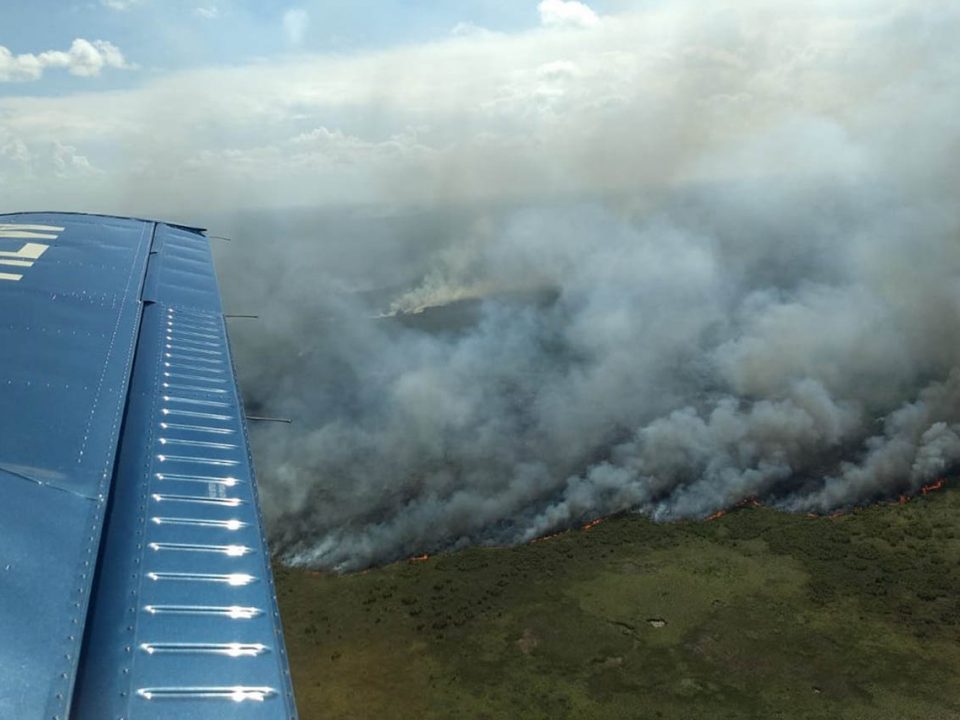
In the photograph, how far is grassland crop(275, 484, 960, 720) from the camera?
4334cm

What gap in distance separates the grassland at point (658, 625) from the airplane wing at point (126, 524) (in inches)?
1323

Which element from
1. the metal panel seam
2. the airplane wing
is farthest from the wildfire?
the metal panel seam

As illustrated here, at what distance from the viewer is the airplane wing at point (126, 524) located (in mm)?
8742

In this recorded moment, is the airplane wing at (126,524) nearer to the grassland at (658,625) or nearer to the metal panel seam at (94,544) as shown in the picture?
the metal panel seam at (94,544)

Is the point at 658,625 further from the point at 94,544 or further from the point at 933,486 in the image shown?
the point at 94,544

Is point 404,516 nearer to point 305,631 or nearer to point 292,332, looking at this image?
point 305,631

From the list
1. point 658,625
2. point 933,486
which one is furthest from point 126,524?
point 933,486

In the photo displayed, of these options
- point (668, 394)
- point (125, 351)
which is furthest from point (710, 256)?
point (125, 351)

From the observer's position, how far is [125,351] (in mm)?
19156

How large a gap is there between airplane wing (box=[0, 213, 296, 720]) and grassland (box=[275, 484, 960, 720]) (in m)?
33.6

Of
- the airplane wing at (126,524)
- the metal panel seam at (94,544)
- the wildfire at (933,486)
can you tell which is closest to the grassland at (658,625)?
the wildfire at (933,486)

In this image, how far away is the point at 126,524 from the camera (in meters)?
11.9

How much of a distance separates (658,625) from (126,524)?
154 feet

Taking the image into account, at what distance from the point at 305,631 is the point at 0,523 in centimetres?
4575
